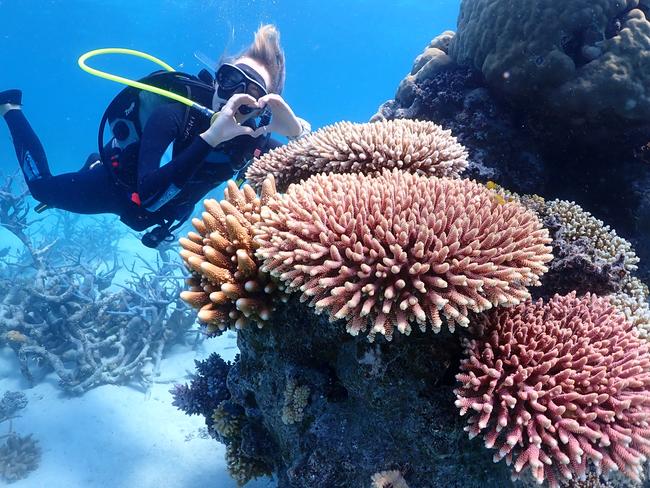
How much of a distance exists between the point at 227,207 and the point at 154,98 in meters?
3.56

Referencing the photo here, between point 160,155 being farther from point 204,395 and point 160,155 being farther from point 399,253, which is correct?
point 399,253

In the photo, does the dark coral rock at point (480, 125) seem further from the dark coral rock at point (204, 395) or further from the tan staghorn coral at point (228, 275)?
the dark coral rock at point (204, 395)

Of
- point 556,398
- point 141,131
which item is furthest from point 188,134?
point 556,398

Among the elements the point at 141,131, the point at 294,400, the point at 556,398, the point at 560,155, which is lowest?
the point at 556,398

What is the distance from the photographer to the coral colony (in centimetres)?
213

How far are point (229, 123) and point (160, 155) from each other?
135 centimetres

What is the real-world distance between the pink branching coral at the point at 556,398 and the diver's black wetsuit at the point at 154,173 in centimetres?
326

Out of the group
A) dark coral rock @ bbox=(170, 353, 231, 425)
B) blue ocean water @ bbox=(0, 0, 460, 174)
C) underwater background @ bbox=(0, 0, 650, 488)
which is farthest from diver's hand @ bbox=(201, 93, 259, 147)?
blue ocean water @ bbox=(0, 0, 460, 174)

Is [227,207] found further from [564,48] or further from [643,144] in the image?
[643,144]

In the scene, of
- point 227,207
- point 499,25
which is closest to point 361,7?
point 499,25

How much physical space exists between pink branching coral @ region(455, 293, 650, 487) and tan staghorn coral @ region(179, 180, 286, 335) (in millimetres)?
1313

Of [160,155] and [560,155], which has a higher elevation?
[160,155]

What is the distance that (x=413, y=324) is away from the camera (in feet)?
8.28

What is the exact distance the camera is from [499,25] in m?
5.30
